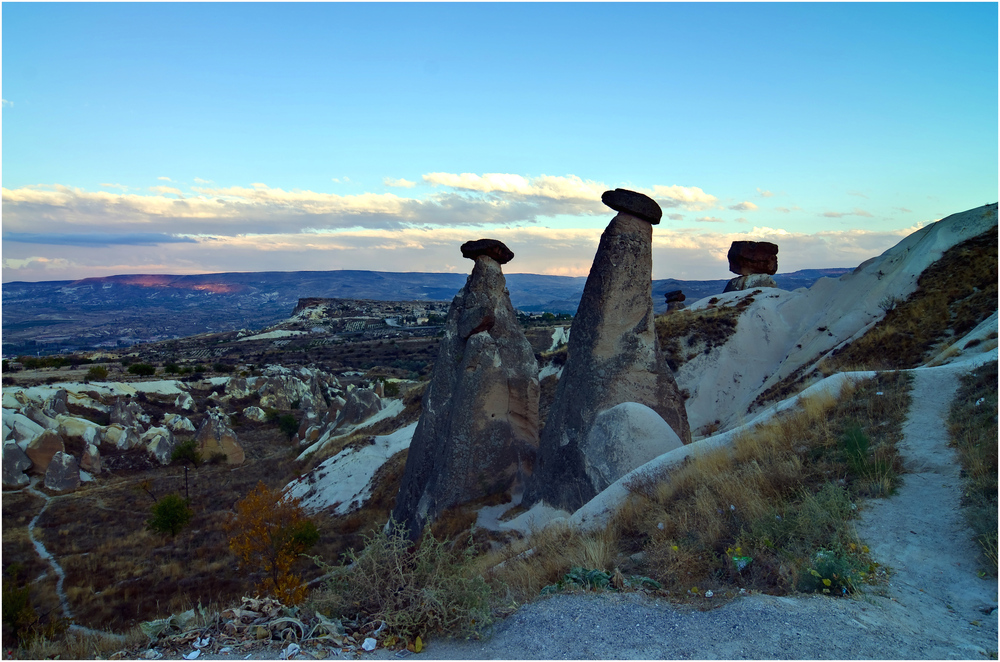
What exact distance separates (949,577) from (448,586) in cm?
323

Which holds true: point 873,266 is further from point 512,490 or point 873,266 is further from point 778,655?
point 778,655

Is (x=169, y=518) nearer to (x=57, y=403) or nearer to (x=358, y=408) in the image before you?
(x=358, y=408)

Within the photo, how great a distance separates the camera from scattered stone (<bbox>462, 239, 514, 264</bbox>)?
457 inches

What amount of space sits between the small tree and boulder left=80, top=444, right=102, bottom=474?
39.3 ft

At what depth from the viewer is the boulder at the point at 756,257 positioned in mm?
29797

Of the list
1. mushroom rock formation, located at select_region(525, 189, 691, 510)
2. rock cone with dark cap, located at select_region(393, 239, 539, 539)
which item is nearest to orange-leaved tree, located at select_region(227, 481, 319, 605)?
rock cone with dark cap, located at select_region(393, 239, 539, 539)

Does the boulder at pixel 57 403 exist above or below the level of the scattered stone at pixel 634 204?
below

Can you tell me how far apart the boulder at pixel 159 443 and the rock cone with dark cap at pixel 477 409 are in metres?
20.5

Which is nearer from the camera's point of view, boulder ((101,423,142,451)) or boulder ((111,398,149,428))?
boulder ((101,423,142,451))

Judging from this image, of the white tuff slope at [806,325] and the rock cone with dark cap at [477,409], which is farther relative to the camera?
the white tuff slope at [806,325]

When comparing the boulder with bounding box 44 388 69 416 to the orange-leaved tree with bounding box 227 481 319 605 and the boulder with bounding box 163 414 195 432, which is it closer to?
the boulder with bounding box 163 414 195 432

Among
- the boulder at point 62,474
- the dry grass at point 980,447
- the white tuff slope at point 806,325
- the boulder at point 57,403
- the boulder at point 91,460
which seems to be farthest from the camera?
the boulder at point 57,403

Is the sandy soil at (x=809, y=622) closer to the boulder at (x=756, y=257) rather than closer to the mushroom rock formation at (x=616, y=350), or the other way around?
the mushroom rock formation at (x=616, y=350)

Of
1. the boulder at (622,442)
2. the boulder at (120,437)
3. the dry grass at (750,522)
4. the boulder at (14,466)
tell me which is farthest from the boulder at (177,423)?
the dry grass at (750,522)
